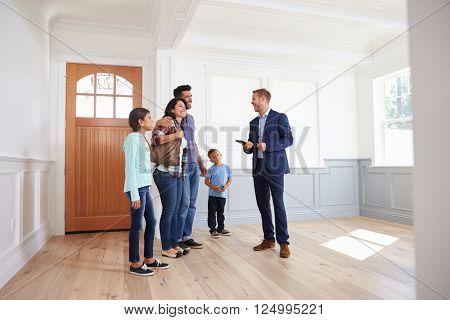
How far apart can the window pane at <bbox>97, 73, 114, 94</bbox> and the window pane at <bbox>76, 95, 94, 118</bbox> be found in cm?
15

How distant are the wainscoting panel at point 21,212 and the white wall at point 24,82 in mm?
115

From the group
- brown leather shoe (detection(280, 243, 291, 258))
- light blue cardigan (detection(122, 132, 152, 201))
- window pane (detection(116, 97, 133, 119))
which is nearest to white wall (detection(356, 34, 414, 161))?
brown leather shoe (detection(280, 243, 291, 258))

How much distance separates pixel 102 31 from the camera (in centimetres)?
365

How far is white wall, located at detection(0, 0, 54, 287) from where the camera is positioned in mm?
2053

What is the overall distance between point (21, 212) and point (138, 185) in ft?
3.54

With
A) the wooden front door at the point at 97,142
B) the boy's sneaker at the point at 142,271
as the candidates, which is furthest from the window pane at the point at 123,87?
the boy's sneaker at the point at 142,271

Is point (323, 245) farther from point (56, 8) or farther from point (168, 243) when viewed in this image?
point (56, 8)

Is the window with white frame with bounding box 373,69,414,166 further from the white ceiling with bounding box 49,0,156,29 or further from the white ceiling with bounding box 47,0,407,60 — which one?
the white ceiling with bounding box 49,0,156,29

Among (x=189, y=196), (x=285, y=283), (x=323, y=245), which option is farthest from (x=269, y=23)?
(x=285, y=283)

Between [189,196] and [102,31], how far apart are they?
2.34 metres

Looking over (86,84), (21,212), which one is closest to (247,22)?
(86,84)

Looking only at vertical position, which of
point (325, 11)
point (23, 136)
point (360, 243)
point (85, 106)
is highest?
point (325, 11)

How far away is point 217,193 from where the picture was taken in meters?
3.49

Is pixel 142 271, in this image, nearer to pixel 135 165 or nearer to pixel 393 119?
pixel 135 165
